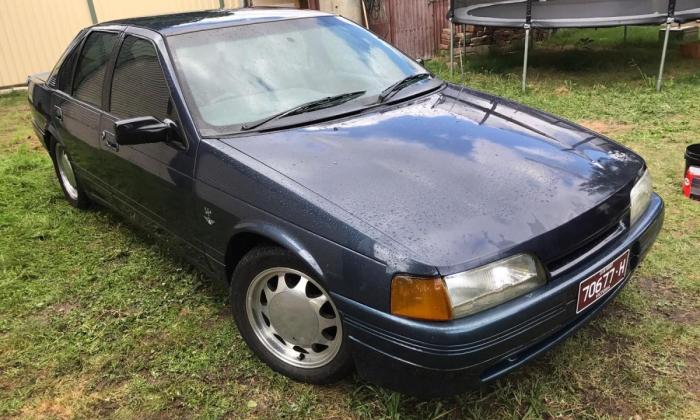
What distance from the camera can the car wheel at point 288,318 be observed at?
7.67ft

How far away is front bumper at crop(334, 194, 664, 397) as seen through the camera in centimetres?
191

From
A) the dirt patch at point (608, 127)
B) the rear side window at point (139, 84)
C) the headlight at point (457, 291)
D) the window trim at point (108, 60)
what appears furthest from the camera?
the dirt patch at point (608, 127)

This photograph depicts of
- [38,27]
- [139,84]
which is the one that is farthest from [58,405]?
[38,27]

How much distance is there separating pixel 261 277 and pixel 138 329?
3.19ft

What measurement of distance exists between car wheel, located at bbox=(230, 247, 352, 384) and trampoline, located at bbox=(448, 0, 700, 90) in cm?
596

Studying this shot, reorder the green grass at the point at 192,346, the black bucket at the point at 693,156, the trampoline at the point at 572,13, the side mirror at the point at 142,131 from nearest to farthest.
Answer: the green grass at the point at 192,346 < the side mirror at the point at 142,131 < the black bucket at the point at 693,156 < the trampoline at the point at 572,13

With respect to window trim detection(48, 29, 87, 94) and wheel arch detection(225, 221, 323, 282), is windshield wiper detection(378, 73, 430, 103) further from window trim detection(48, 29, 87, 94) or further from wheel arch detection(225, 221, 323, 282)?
window trim detection(48, 29, 87, 94)

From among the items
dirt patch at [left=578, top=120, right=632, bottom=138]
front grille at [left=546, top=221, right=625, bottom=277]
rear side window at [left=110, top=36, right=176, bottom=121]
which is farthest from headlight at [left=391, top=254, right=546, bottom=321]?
dirt patch at [left=578, top=120, right=632, bottom=138]

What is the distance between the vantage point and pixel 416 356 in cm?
194

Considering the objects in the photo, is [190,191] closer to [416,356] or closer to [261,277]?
[261,277]

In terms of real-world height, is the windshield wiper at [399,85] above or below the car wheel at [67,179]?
above

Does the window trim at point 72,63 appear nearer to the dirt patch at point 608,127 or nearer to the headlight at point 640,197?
the headlight at point 640,197

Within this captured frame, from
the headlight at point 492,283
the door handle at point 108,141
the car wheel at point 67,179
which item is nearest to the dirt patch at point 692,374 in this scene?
the headlight at point 492,283

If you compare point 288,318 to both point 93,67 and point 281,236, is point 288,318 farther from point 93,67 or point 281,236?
point 93,67
